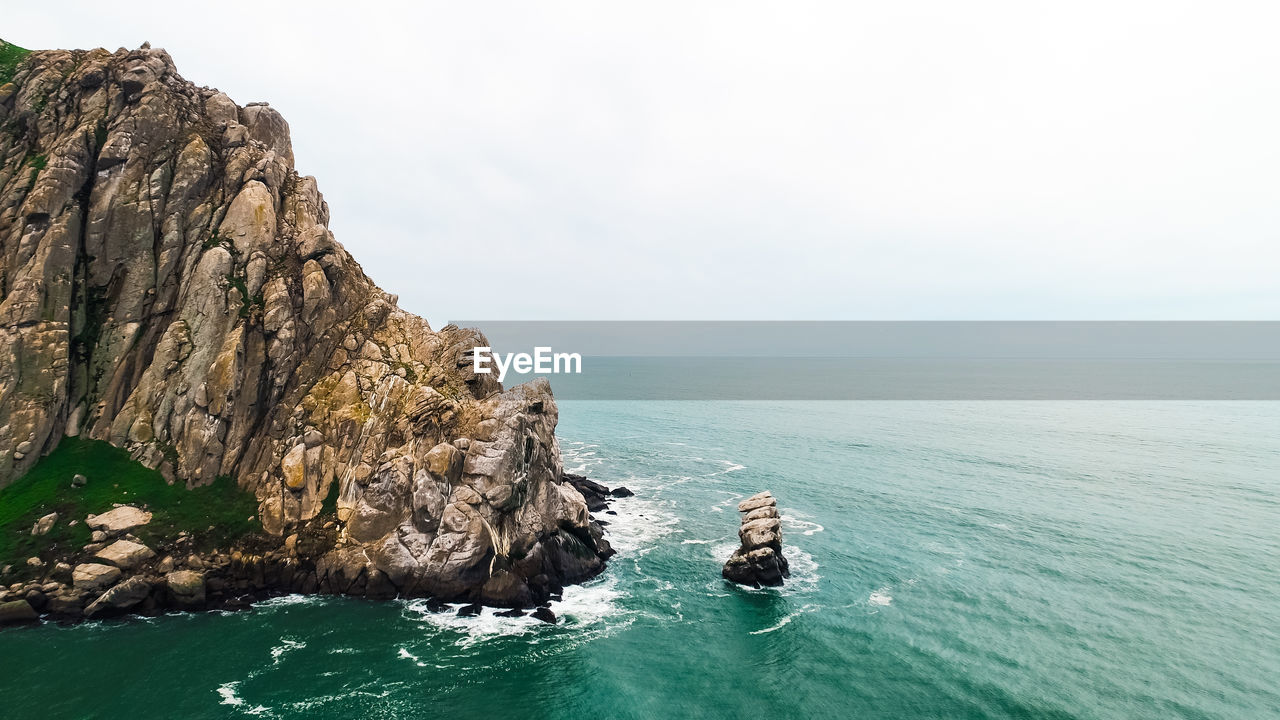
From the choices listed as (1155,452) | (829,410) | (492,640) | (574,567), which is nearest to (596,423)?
(829,410)

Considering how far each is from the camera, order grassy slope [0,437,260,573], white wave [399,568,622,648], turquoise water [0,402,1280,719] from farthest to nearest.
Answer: grassy slope [0,437,260,573] → white wave [399,568,622,648] → turquoise water [0,402,1280,719]

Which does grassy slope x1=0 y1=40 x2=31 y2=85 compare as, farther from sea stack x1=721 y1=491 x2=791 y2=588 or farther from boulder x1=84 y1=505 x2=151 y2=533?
sea stack x1=721 y1=491 x2=791 y2=588

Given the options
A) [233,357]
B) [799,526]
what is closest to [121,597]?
[233,357]

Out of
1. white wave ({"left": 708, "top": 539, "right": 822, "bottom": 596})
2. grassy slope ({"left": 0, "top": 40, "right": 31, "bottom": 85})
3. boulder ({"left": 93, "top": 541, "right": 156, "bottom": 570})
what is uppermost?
grassy slope ({"left": 0, "top": 40, "right": 31, "bottom": 85})

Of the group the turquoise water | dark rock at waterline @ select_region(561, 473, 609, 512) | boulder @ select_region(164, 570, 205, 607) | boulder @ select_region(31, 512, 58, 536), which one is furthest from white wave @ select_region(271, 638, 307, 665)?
dark rock at waterline @ select_region(561, 473, 609, 512)

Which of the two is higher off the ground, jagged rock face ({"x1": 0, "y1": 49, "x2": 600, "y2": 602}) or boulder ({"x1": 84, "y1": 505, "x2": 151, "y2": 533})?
jagged rock face ({"x1": 0, "y1": 49, "x2": 600, "y2": 602})

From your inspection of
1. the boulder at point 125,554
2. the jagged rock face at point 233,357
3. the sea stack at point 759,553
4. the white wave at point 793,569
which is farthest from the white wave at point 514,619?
the boulder at point 125,554
